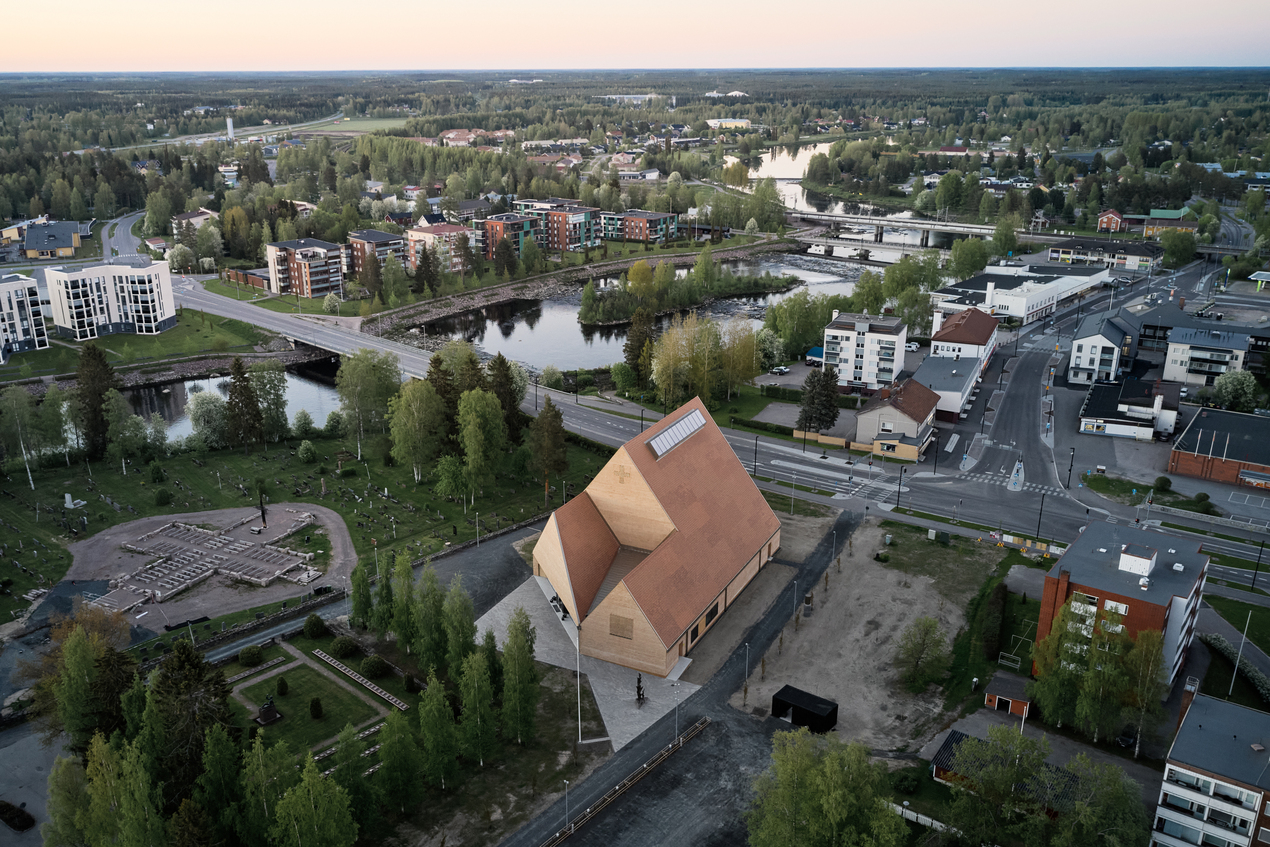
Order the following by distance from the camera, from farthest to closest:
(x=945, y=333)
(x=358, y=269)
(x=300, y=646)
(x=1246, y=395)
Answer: (x=358, y=269)
(x=945, y=333)
(x=1246, y=395)
(x=300, y=646)

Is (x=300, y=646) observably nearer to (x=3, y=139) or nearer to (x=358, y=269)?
(x=358, y=269)

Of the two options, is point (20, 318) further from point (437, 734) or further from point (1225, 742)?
point (1225, 742)

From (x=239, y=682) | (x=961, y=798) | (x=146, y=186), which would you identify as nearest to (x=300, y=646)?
(x=239, y=682)

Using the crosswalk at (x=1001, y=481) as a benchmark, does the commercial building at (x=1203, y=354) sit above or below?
above

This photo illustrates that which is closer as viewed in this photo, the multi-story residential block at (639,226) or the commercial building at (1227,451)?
the commercial building at (1227,451)

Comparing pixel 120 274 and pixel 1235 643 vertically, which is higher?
pixel 120 274

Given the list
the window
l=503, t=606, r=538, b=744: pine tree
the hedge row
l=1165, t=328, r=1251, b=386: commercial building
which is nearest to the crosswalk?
the hedge row

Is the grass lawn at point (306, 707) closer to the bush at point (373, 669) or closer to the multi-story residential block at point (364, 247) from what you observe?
the bush at point (373, 669)

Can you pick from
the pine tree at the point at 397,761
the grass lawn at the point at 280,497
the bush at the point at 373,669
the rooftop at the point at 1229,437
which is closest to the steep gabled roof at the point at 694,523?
the bush at the point at 373,669
